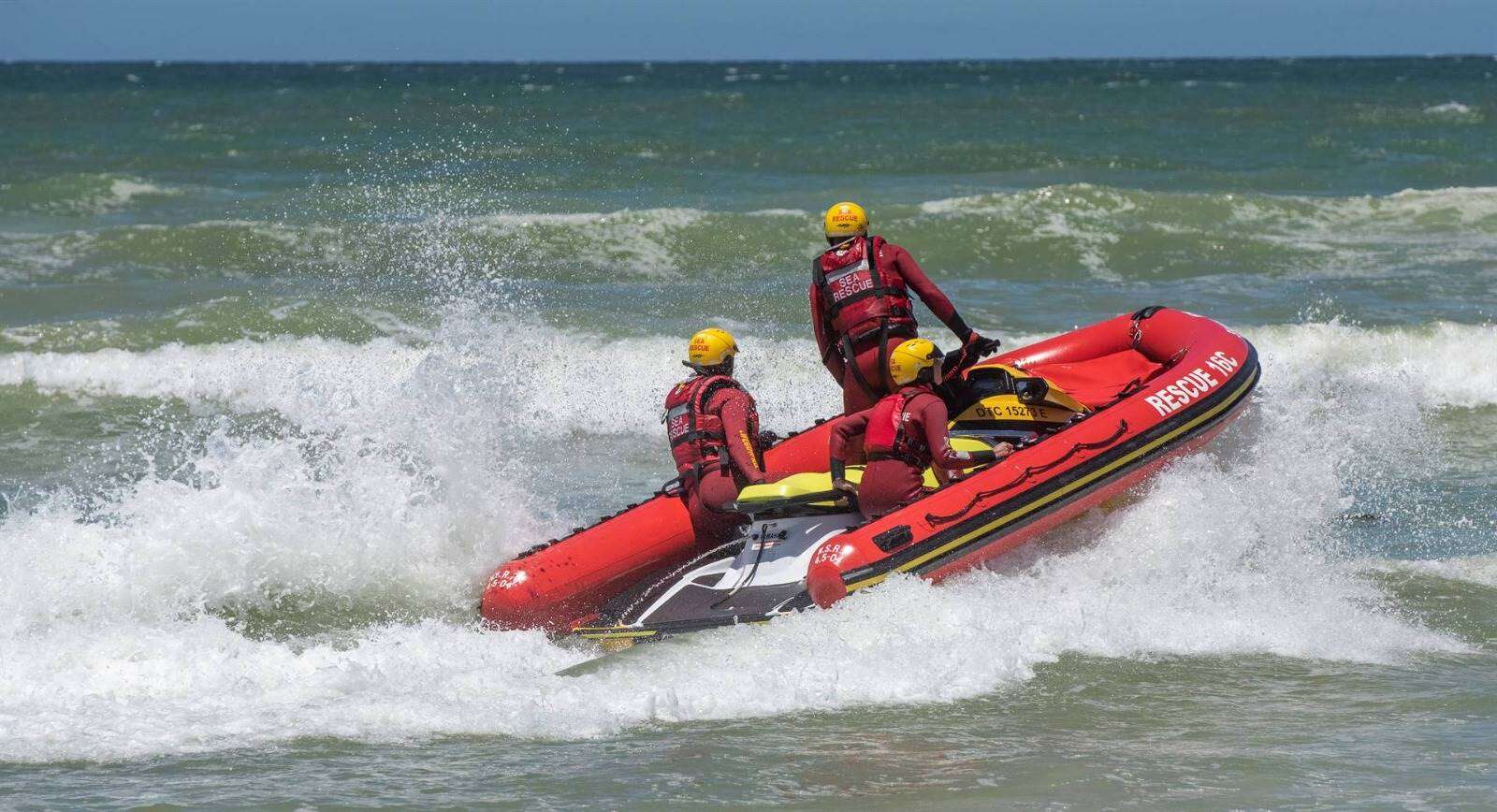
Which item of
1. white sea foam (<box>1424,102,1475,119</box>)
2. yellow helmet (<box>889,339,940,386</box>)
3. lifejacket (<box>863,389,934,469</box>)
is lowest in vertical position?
lifejacket (<box>863,389,934,469</box>)

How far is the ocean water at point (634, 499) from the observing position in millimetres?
5645

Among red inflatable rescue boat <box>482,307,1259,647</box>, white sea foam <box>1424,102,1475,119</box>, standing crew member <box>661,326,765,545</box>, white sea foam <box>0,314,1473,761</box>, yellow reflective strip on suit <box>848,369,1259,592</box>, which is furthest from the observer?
white sea foam <box>1424,102,1475,119</box>

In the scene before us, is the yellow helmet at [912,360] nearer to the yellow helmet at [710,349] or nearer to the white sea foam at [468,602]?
the yellow helmet at [710,349]

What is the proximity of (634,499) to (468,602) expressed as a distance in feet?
7.18

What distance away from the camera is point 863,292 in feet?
26.1

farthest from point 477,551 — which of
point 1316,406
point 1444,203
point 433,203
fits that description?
point 1444,203

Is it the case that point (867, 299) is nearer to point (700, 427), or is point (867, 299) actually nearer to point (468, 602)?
point (700, 427)

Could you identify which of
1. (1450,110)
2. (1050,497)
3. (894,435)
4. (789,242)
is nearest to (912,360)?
(894,435)

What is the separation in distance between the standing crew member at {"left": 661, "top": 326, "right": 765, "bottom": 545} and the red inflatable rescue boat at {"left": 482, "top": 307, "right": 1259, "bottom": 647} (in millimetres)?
218

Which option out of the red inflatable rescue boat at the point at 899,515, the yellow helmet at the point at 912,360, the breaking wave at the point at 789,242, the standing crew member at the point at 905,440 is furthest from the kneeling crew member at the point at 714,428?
the breaking wave at the point at 789,242

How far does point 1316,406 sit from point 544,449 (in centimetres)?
512

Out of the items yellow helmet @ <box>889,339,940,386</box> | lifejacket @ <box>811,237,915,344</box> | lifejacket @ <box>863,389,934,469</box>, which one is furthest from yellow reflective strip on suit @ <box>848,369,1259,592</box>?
lifejacket @ <box>811,237,915,344</box>

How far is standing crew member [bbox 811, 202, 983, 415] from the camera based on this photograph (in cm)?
796

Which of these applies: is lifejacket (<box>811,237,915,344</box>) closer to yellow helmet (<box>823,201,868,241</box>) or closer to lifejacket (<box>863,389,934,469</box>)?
yellow helmet (<box>823,201,868,241</box>)
